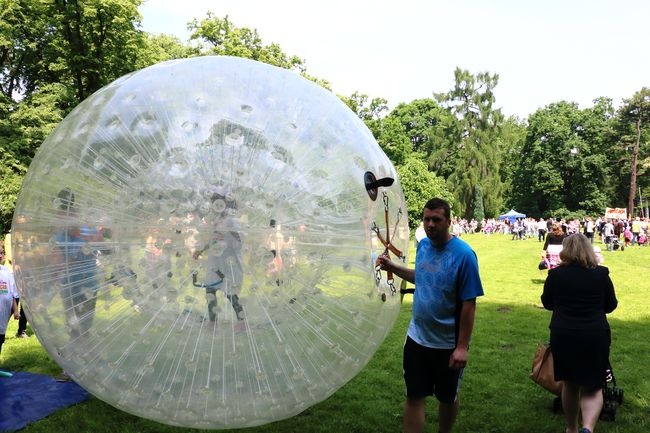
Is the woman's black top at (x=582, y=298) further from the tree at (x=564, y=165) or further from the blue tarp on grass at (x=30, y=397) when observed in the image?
the tree at (x=564, y=165)

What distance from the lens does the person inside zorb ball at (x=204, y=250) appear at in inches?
97.4

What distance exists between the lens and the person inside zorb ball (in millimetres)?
2475

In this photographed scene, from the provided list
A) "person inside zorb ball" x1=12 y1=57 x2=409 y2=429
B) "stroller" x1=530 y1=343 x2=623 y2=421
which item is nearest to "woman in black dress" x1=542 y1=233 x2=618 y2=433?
"stroller" x1=530 y1=343 x2=623 y2=421

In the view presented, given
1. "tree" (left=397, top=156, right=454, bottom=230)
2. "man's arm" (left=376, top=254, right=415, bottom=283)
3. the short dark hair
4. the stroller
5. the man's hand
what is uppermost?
"tree" (left=397, top=156, right=454, bottom=230)

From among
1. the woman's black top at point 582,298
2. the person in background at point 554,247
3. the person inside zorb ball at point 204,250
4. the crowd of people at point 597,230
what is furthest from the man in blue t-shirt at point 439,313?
the crowd of people at point 597,230

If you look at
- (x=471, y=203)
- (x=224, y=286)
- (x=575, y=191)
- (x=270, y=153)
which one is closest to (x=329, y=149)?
(x=270, y=153)

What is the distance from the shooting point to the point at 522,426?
13.4 feet

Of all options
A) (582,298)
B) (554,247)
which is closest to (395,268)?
(582,298)

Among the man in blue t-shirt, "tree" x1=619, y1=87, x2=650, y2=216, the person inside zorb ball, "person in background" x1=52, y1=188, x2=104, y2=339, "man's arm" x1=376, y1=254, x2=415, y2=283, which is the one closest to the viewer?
the person inside zorb ball

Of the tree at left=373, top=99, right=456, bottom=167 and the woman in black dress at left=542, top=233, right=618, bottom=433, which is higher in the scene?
the tree at left=373, top=99, right=456, bottom=167

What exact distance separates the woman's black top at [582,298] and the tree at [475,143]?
40.3m

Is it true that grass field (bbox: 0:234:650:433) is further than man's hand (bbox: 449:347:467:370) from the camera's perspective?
Yes

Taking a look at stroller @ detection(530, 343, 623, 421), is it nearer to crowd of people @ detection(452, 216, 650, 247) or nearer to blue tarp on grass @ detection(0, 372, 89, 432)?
blue tarp on grass @ detection(0, 372, 89, 432)

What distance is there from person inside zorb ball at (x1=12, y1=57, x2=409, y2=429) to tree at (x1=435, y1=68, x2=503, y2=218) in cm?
4157
